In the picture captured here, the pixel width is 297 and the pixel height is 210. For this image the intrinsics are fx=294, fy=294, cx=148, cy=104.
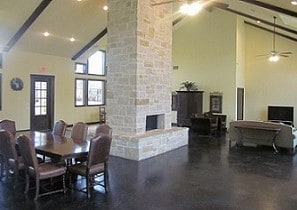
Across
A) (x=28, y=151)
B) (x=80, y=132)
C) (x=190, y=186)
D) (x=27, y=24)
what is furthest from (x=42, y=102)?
(x=190, y=186)

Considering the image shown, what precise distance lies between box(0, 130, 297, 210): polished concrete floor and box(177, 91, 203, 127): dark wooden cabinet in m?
5.06

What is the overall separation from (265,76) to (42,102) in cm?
923

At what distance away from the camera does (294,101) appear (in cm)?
1195

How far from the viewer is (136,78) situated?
6844mm

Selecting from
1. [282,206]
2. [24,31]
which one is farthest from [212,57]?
[282,206]

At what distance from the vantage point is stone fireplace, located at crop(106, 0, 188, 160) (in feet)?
22.4

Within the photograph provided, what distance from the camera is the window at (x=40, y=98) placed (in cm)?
1122

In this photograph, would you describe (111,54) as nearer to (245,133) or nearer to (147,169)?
(147,169)

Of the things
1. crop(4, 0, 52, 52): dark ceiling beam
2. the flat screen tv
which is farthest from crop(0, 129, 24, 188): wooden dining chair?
the flat screen tv

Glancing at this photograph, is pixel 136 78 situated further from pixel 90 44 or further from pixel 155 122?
pixel 90 44

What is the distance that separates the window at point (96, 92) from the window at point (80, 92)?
34 cm

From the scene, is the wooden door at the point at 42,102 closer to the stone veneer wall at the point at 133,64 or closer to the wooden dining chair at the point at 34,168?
the stone veneer wall at the point at 133,64

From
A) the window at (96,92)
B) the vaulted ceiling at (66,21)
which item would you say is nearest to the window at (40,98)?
the vaulted ceiling at (66,21)

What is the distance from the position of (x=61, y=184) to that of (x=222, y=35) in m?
9.51
